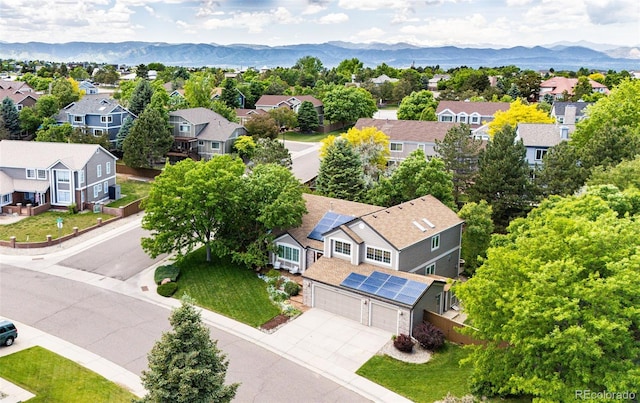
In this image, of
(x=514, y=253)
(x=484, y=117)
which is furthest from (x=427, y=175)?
(x=484, y=117)

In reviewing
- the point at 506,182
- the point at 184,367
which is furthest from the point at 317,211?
the point at 184,367

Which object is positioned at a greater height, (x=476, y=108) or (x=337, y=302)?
(x=476, y=108)

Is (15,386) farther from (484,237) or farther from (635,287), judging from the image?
(484,237)

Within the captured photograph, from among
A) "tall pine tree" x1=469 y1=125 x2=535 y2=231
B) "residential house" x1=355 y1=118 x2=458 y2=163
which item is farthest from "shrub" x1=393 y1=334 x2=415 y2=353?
"residential house" x1=355 y1=118 x2=458 y2=163

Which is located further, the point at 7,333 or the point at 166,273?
the point at 166,273

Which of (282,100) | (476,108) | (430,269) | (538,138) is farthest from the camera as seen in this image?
(282,100)

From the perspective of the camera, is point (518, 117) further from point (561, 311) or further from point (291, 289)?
point (561, 311)

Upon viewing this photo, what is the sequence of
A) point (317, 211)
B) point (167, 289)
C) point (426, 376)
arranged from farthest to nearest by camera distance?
point (317, 211) < point (167, 289) < point (426, 376)

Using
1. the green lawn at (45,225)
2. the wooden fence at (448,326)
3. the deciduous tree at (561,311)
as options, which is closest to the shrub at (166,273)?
the green lawn at (45,225)
